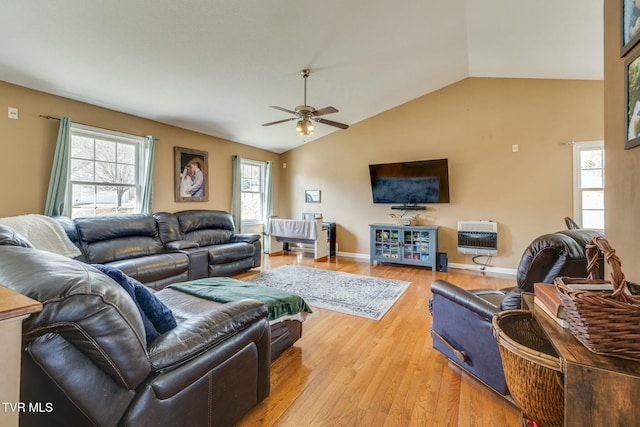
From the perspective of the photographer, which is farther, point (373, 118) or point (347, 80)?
point (373, 118)

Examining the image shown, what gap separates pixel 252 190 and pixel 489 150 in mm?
4771

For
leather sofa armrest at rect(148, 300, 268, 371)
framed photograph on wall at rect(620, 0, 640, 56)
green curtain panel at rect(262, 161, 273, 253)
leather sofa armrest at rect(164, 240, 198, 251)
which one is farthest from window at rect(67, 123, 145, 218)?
framed photograph on wall at rect(620, 0, 640, 56)

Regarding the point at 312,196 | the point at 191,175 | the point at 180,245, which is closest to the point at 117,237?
the point at 180,245

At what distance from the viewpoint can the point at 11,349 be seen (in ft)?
2.25

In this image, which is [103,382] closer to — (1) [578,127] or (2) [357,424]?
(2) [357,424]

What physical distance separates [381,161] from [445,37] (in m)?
2.49

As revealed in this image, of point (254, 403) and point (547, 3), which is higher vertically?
point (547, 3)

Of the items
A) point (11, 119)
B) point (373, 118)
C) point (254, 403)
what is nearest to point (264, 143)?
point (373, 118)

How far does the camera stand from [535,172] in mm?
4359

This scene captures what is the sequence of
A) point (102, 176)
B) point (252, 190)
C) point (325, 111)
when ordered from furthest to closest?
point (252, 190), point (102, 176), point (325, 111)

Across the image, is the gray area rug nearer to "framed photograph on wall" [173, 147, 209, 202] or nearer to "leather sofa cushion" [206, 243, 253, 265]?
"leather sofa cushion" [206, 243, 253, 265]

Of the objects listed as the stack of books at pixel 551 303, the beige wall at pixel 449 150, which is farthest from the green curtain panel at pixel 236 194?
the stack of books at pixel 551 303

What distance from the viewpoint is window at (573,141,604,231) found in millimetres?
3971

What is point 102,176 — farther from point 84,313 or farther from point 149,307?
point 84,313
